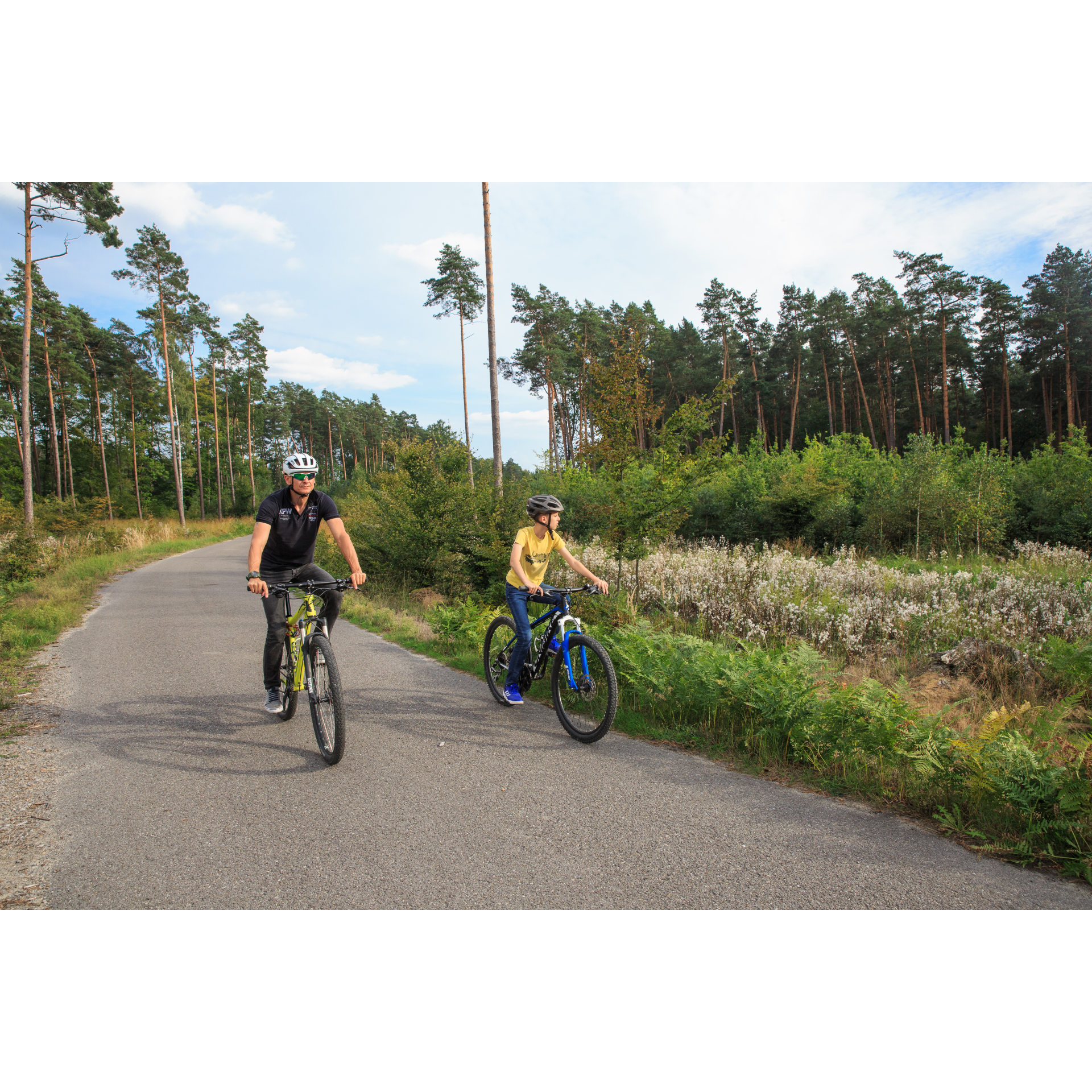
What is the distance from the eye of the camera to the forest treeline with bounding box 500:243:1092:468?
1518 inches

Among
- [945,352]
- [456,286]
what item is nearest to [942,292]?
[945,352]

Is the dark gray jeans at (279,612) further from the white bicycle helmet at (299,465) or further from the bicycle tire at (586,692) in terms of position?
the bicycle tire at (586,692)

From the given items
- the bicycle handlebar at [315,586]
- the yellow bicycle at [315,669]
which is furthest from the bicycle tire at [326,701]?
the bicycle handlebar at [315,586]

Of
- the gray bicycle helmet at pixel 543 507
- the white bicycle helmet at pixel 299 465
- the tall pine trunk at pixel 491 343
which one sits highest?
the tall pine trunk at pixel 491 343

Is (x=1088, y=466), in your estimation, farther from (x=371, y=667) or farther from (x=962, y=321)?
(x=962, y=321)

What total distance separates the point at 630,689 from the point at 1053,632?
22.2ft

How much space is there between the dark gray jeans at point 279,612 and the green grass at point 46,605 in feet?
9.68

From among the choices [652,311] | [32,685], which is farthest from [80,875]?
[652,311]

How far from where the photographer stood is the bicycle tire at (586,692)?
16.7 feet

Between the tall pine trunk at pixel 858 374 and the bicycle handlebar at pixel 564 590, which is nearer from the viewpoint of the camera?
the bicycle handlebar at pixel 564 590

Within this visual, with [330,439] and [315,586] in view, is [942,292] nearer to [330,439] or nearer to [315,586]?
[315,586]

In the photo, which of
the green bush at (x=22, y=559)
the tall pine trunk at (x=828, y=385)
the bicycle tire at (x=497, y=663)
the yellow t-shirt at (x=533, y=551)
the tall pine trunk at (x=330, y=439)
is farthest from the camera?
the tall pine trunk at (x=330, y=439)

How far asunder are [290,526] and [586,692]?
9.64ft

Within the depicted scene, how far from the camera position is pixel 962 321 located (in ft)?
136
